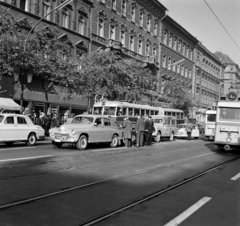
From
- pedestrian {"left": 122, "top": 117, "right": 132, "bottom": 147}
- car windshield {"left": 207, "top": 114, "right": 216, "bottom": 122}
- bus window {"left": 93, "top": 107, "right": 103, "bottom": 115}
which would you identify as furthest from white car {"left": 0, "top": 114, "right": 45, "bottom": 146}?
car windshield {"left": 207, "top": 114, "right": 216, "bottom": 122}

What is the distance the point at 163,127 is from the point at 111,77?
6.96 m

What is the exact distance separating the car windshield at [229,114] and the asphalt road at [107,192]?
5252 mm

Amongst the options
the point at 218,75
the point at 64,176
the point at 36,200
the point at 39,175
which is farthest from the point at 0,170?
the point at 218,75

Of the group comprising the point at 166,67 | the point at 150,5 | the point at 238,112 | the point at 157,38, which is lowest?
the point at 238,112

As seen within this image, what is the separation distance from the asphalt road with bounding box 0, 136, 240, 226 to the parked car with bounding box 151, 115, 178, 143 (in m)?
12.6

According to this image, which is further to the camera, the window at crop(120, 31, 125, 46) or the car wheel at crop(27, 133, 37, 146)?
the window at crop(120, 31, 125, 46)

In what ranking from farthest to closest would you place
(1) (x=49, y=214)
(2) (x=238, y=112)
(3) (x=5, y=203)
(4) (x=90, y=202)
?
(2) (x=238, y=112) → (4) (x=90, y=202) → (3) (x=5, y=203) → (1) (x=49, y=214)

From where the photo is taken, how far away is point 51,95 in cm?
3011

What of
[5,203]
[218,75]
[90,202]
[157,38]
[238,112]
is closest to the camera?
[5,203]

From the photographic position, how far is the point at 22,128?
1596 cm

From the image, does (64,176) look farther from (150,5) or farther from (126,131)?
(150,5)

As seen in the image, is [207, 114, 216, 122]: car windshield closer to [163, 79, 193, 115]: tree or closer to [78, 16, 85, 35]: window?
[78, 16, 85, 35]: window

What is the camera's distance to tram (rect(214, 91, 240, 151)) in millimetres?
15477

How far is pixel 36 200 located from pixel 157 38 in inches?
1807
